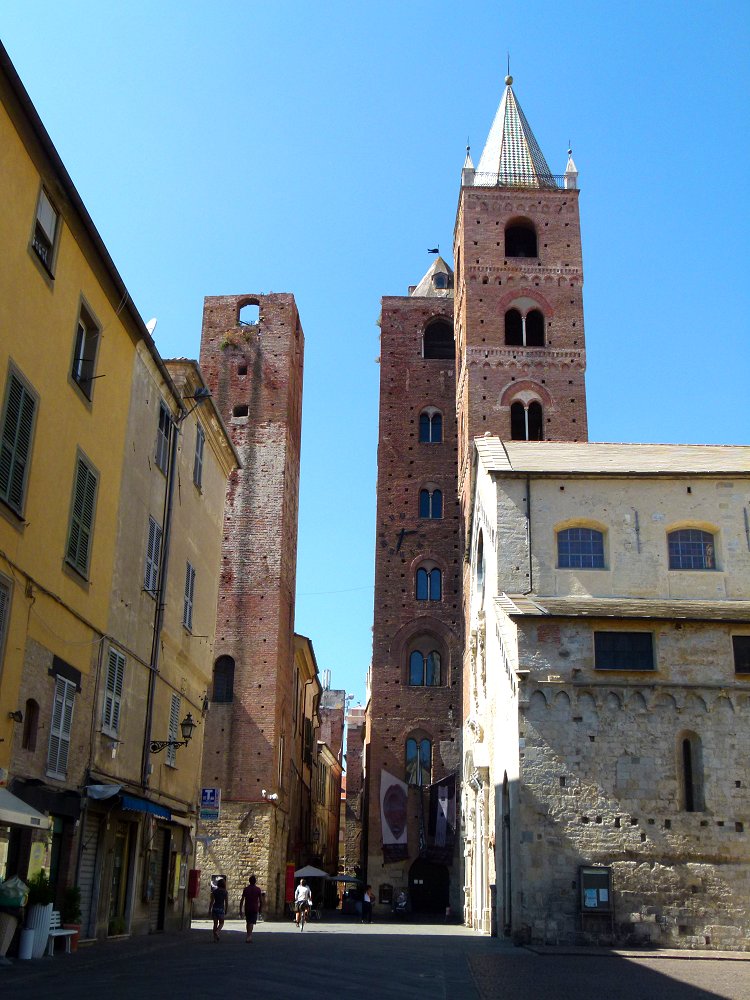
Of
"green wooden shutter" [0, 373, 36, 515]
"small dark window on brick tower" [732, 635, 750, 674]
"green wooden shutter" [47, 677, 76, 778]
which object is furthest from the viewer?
"small dark window on brick tower" [732, 635, 750, 674]

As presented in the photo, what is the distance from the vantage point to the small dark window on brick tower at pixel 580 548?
2517 centimetres

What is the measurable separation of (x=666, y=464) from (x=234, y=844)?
18232 mm

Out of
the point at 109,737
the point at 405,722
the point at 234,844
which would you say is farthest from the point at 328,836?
the point at 109,737

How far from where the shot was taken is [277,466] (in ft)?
130

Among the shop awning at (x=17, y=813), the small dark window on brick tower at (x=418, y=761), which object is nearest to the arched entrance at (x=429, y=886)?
the small dark window on brick tower at (x=418, y=761)

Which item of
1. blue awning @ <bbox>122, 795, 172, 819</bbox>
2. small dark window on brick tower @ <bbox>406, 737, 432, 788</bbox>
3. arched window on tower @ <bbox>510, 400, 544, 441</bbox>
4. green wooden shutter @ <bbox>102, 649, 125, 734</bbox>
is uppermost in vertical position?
arched window on tower @ <bbox>510, 400, 544, 441</bbox>

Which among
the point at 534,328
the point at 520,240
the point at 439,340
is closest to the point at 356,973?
the point at 534,328

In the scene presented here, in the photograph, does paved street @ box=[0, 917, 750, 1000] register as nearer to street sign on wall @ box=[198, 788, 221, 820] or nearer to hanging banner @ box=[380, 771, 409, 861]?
street sign on wall @ box=[198, 788, 221, 820]

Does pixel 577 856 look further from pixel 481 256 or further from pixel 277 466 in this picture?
pixel 481 256

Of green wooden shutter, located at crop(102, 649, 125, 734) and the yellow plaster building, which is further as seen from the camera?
green wooden shutter, located at crop(102, 649, 125, 734)

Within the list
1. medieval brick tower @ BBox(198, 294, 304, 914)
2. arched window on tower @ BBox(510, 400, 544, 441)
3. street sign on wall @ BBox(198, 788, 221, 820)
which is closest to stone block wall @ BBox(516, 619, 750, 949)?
street sign on wall @ BBox(198, 788, 221, 820)

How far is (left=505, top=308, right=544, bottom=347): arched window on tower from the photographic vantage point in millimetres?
45406

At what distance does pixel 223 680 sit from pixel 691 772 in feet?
62.4

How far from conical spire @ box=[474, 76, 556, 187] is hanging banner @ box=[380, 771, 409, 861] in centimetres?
2563
